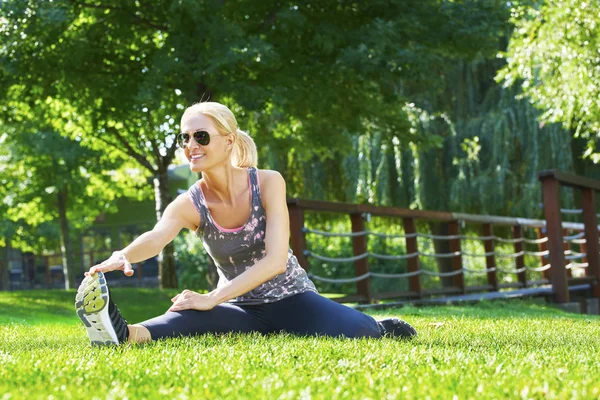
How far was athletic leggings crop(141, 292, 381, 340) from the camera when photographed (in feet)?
16.2

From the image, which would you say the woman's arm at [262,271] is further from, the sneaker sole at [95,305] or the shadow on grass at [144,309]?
the shadow on grass at [144,309]

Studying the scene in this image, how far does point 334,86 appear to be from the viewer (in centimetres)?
1499

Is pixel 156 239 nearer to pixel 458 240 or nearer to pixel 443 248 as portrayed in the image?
pixel 458 240

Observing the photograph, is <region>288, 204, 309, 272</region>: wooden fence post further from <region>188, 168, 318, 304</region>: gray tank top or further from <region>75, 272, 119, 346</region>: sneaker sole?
<region>75, 272, 119, 346</region>: sneaker sole

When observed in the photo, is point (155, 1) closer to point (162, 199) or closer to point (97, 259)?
point (162, 199)

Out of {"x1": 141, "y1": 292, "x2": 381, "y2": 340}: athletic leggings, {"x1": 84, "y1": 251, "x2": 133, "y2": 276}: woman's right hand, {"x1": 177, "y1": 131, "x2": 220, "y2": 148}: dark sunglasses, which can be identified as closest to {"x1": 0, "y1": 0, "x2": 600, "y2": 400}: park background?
{"x1": 141, "y1": 292, "x2": 381, "y2": 340}: athletic leggings

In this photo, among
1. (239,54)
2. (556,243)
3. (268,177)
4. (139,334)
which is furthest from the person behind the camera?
(239,54)

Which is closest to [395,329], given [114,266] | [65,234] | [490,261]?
[114,266]

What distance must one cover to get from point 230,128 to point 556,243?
7996 millimetres

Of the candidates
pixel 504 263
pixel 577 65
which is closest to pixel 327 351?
pixel 577 65

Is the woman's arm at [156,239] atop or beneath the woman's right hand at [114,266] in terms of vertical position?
atop

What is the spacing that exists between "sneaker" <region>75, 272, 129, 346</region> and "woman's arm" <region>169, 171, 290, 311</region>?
430mm

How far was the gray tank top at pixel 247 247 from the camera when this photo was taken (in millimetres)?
5094

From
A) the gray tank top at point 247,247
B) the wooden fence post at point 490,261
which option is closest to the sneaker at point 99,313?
the gray tank top at point 247,247
